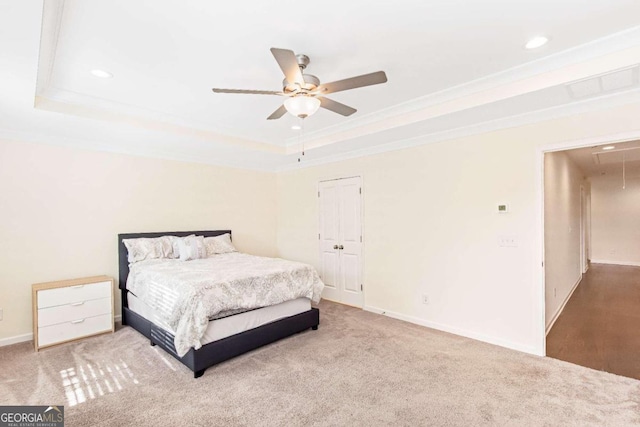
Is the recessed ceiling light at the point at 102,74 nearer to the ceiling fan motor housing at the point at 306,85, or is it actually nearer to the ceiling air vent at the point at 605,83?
the ceiling fan motor housing at the point at 306,85

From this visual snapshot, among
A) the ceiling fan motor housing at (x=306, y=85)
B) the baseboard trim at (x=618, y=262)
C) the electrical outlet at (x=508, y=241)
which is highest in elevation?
the ceiling fan motor housing at (x=306, y=85)

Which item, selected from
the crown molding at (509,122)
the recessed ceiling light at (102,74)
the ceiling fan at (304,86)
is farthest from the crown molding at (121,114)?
the crown molding at (509,122)

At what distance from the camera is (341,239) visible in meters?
5.09

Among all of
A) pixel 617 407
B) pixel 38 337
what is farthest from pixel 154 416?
pixel 617 407

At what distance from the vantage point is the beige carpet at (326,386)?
2.19m

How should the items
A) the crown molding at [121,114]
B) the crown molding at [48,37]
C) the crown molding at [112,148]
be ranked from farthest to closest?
1. the crown molding at [112,148]
2. the crown molding at [121,114]
3. the crown molding at [48,37]

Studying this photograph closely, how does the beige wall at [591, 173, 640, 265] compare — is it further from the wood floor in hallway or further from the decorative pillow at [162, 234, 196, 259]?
the decorative pillow at [162, 234, 196, 259]

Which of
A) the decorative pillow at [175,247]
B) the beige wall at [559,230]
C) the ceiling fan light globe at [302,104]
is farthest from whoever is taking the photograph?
the decorative pillow at [175,247]

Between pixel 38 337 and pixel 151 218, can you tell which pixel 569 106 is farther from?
pixel 38 337

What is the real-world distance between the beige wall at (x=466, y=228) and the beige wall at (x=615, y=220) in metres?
7.68

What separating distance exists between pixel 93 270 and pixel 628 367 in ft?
19.4

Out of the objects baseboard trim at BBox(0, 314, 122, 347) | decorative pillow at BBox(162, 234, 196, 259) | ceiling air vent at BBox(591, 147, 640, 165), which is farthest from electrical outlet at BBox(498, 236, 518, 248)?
baseboard trim at BBox(0, 314, 122, 347)

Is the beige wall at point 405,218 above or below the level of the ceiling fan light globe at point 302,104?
below

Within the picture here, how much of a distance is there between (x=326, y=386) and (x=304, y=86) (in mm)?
2382
